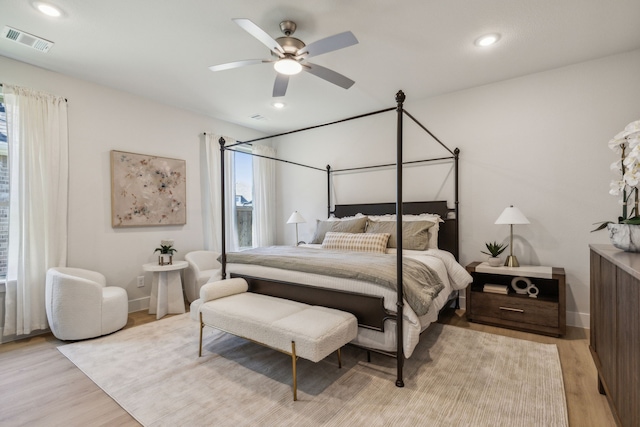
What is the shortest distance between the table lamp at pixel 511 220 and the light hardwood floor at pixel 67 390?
0.74 m

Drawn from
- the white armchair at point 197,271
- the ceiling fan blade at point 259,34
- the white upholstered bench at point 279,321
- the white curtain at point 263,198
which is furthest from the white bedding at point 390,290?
the white curtain at point 263,198

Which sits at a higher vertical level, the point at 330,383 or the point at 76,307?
the point at 76,307

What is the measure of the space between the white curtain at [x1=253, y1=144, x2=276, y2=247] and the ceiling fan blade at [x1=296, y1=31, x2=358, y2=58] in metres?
3.10

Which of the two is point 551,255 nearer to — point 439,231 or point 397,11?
point 439,231

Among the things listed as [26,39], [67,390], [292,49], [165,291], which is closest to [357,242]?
[292,49]

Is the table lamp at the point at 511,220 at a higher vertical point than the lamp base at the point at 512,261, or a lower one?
higher

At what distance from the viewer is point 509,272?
307 centimetres

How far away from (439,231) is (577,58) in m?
2.21

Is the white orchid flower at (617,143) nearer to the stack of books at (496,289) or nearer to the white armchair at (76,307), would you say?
the stack of books at (496,289)

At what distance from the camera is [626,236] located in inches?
62.1

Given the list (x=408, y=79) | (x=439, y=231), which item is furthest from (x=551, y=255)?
(x=408, y=79)

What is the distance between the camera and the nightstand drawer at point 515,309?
287cm

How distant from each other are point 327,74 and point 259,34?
67 centimetres

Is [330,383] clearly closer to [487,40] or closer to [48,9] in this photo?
[487,40]
